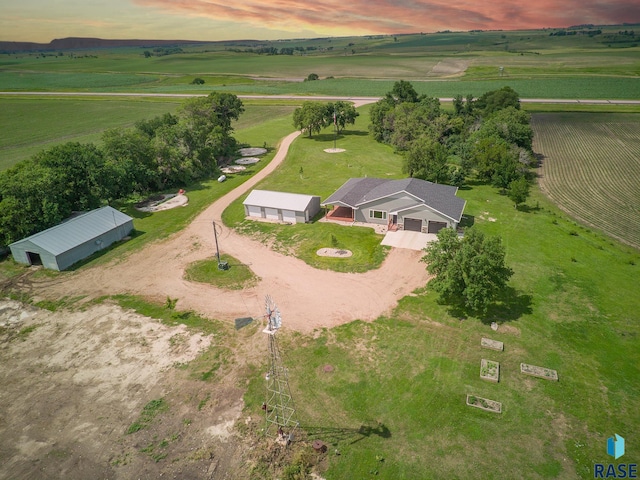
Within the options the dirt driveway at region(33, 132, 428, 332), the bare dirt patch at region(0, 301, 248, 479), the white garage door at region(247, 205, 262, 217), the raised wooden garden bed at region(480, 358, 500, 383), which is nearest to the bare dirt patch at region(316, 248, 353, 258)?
the dirt driveway at region(33, 132, 428, 332)

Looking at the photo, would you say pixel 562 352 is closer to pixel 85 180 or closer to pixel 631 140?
pixel 85 180

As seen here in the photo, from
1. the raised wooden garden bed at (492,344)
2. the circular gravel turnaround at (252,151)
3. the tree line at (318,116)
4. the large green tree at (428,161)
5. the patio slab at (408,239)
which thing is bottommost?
the raised wooden garden bed at (492,344)

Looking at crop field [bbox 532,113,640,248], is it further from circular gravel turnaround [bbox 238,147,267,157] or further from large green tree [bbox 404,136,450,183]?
circular gravel turnaround [bbox 238,147,267,157]

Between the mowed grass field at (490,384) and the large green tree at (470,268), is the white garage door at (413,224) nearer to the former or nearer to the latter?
the mowed grass field at (490,384)

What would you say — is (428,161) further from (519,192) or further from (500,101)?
(500,101)

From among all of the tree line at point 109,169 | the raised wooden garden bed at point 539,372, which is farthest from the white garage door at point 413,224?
the tree line at point 109,169

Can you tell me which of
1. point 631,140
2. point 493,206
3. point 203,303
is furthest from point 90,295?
point 631,140
